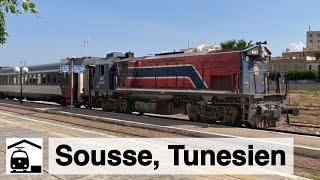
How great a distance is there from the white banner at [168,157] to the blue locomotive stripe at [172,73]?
822 centimetres

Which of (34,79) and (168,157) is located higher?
(34,79)

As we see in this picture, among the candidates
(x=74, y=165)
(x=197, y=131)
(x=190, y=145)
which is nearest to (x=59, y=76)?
(x=197, y=131)

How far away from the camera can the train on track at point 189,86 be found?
20766 millimetres

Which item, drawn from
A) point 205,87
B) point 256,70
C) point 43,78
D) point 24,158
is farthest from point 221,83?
point 43,78

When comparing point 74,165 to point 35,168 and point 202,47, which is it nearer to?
point 35,168

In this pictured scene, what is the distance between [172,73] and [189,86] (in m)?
1.57

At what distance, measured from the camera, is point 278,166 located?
10945 millimetres

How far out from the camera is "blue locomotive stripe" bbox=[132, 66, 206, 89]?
2311 centimetres

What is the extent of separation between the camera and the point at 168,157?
456 inches

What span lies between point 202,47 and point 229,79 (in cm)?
343

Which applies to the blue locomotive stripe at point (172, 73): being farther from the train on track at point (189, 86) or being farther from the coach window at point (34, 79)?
the coach window at point (34, 79)

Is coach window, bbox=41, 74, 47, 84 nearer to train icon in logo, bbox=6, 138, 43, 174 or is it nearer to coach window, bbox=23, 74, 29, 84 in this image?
coach window, bbox=23, 74, 29, 84

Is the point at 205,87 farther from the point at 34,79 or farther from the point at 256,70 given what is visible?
the point at 34,79

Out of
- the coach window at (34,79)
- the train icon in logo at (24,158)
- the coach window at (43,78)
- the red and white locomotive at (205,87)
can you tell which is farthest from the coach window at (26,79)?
the train icon in logo at (24,158)
